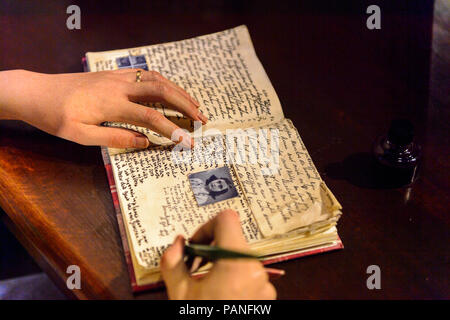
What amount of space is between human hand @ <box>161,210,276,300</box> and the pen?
0.01 m

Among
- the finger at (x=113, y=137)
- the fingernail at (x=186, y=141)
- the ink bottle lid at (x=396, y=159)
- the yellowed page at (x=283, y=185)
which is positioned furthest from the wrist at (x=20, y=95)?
the ink bottle lid at (x=396, y=159)

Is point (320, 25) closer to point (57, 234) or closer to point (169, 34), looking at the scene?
point (169, 34)

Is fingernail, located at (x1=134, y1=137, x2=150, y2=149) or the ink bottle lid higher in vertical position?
fingernail, located at (x1=134, y1=137, x2=150, y2=149)

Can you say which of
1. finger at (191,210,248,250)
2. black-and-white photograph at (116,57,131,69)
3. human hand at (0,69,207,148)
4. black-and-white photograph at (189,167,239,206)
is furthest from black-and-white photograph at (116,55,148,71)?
finger at (191,210,248,250)

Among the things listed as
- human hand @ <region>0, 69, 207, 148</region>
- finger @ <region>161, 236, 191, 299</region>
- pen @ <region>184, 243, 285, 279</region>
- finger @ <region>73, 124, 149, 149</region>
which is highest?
human hand @ <region>0, 69, 207, 148</region>

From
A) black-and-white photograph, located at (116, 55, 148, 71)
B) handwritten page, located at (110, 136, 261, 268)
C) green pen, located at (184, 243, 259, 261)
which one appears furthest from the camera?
black-and-white photograph, located at (116, 55, 148, 71)

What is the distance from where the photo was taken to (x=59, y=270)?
0.82 metres

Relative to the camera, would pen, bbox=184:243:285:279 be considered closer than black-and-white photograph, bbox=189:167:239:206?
Yes

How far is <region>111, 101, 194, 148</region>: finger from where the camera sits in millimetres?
917

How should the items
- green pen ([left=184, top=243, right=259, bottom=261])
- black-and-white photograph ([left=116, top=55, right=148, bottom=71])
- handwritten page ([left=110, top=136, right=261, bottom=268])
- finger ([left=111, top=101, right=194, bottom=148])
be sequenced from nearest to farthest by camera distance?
green pen ([left=184, top=243, right=259, bottom=261]), handwritten page ([left=110, top=136, right=261, bottom=268]), finger ([left=111, top=101, right=194, bottom=148]), black-and-white photograph ([left=116, top=55, right=148, bottom=71])

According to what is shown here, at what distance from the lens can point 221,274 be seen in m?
0.68

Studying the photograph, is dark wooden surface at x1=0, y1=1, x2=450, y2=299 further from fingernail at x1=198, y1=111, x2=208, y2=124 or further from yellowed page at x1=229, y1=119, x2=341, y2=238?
fingernail at x1=198, y1=111, x2=208, y2=124

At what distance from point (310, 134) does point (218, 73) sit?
0.24 m
